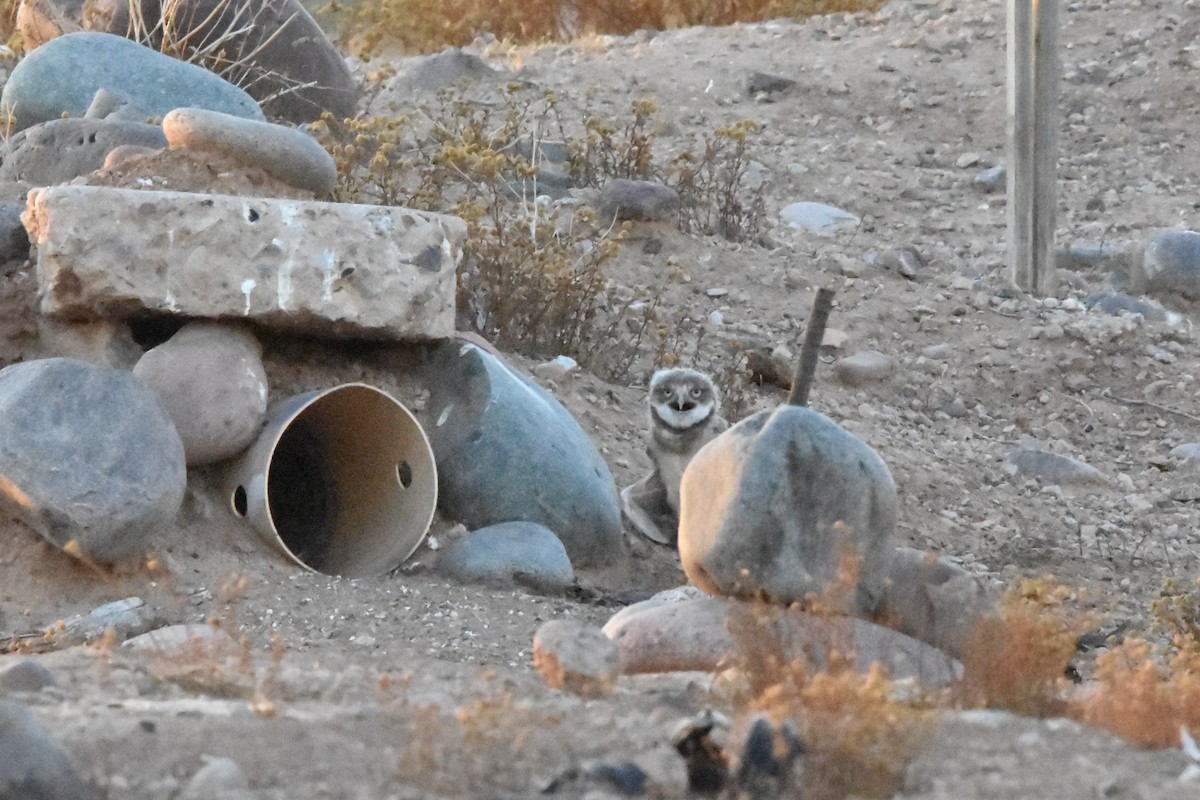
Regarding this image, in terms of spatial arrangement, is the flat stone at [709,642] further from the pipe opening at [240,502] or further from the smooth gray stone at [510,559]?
the pipe opening at [240,502]

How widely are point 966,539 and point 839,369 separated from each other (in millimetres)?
1720

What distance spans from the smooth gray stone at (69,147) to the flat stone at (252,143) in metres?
0.60

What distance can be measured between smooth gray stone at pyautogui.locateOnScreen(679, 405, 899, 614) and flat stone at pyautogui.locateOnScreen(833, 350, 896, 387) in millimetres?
4097

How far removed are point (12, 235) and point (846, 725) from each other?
14.1 ft

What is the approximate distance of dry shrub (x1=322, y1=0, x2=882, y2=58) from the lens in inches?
651

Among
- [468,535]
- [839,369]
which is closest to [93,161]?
[468,535]

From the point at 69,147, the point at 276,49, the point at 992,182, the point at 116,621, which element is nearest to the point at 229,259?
the point at 116,621

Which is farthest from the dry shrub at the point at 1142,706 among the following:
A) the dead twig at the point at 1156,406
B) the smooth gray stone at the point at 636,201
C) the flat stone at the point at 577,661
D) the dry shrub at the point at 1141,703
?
the smooth gray stone at the point at 636,201

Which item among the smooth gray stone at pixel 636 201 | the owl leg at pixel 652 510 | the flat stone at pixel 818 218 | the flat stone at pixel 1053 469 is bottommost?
the flat stone at pixel 1053 469

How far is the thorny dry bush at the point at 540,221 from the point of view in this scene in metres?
7.79

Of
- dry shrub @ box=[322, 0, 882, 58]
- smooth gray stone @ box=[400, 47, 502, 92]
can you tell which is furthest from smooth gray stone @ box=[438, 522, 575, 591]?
dry shrub @ box=[322, 0, 882, 58]

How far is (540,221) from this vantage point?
27.6 feet

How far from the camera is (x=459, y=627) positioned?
5379 mm

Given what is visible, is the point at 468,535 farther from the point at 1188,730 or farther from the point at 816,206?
the point at 816,206
